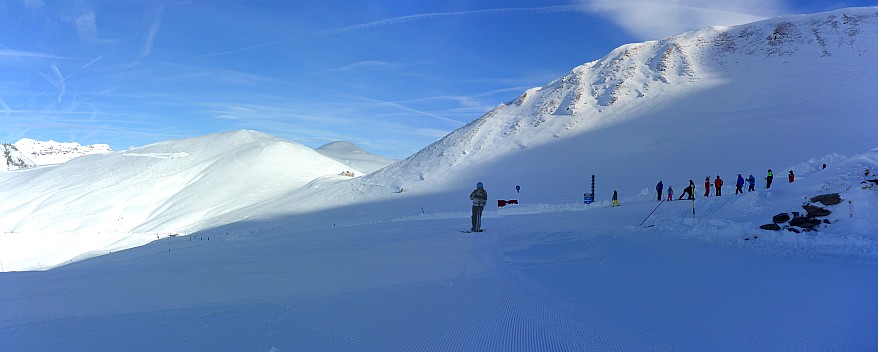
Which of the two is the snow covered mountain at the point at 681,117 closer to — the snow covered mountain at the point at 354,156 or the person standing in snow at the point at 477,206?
the person standing in snow at the point at 477,206

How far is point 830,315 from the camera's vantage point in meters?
4.82

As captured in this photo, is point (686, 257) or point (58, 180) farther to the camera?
point (58, 180)

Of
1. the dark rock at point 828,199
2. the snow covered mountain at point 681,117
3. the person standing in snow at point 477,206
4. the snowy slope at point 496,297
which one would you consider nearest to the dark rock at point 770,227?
the snowy slope at point 496,297

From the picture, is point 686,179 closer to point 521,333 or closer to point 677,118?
point 677,118

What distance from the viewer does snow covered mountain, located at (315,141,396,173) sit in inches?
4993

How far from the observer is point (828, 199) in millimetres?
10609

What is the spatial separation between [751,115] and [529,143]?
20820 mm

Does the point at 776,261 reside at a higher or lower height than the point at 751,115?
lower

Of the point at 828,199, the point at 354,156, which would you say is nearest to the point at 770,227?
the point at 828,199

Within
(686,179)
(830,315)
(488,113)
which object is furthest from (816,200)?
(488,113)

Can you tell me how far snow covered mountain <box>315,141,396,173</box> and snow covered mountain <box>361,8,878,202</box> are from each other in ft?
219

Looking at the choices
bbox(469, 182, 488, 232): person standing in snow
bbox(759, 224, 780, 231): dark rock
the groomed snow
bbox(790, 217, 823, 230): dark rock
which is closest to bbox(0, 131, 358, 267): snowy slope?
the groomed snow

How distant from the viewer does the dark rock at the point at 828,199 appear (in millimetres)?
10461

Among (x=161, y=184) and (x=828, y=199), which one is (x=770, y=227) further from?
(x=161, y=184)
